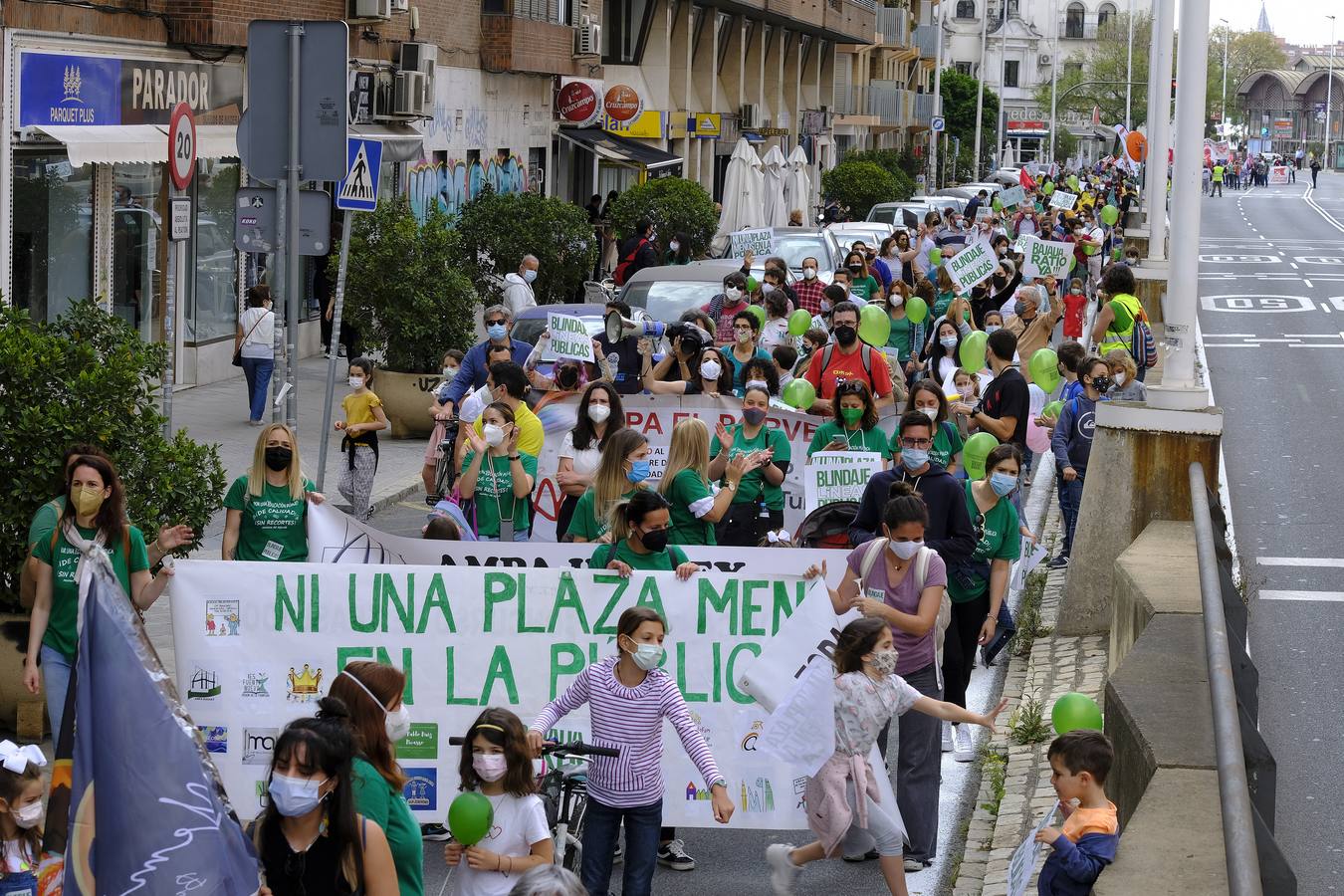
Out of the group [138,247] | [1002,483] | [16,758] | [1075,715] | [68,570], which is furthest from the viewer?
[138,247]

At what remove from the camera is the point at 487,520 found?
34.8 ft

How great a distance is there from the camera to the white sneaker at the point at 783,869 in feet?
23.6

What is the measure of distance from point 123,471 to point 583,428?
273cm

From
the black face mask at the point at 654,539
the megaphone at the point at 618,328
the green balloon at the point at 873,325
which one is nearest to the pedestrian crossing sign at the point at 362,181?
the megaphone at the point at 618,328

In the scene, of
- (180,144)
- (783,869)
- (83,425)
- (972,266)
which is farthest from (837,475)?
(972,266)

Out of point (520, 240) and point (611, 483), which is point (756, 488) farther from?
point (520, 240)

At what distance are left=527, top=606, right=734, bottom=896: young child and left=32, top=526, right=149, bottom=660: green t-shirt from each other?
2.12 metres

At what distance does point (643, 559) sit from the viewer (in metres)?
8.05

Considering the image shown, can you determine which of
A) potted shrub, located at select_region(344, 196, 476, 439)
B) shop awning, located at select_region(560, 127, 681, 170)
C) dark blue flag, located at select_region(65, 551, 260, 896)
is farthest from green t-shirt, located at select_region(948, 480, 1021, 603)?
shop awning, located at select_region(560, 127, 681, 170)

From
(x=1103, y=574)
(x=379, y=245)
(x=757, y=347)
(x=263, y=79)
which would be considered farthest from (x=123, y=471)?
(x=379, y=245)

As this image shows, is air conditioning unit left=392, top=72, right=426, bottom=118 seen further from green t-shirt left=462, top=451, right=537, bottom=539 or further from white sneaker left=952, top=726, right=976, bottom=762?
white sneaker left=952, top=726, right=976, bottom=762

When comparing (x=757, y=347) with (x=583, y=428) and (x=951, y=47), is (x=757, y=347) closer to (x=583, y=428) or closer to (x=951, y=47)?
(x=583, y=428)

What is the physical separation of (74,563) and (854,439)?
4431 mm

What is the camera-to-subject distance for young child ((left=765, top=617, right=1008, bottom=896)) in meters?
7.14
